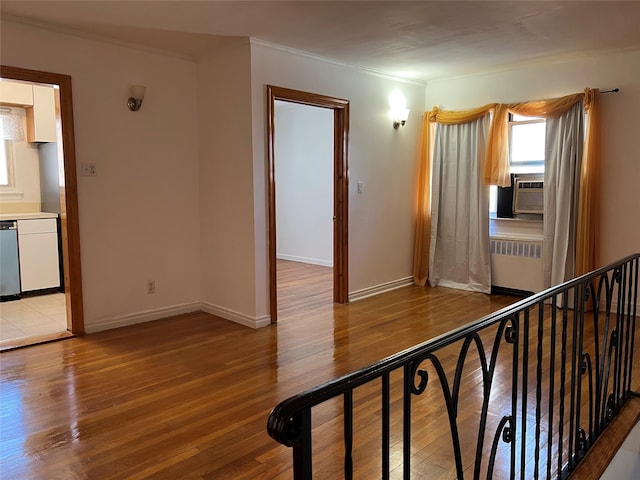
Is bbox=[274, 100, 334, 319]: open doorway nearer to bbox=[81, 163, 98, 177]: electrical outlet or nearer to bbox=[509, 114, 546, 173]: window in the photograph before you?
bbox=[509, 114, 546, 173]: window

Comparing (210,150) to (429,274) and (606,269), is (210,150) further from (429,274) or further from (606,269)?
(606,269)

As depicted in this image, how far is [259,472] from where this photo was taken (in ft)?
7.02

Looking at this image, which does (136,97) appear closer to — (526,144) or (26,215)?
(26,215)

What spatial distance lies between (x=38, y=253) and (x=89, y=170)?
181 cm

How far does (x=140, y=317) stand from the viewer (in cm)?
438

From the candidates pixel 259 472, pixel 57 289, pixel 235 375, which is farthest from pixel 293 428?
pixel 57 289

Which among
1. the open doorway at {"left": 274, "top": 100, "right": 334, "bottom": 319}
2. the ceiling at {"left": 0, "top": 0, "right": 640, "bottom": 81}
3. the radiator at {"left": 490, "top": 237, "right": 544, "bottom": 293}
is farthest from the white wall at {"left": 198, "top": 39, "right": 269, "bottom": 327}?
the radiator at {"left": 490, "top": 237, "right": 544, "bottom": 293}

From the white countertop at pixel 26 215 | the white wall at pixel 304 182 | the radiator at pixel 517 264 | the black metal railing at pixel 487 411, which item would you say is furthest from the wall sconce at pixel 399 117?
the white countertop at pixel 26 215

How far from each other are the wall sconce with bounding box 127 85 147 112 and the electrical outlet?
58 centimetres

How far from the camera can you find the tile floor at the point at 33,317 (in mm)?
4109

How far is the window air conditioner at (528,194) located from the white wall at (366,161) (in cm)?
113

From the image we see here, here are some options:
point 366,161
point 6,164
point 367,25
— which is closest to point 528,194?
point 366,161

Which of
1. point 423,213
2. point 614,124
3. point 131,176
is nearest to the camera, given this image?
point 131,176

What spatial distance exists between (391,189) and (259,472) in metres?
3.87
